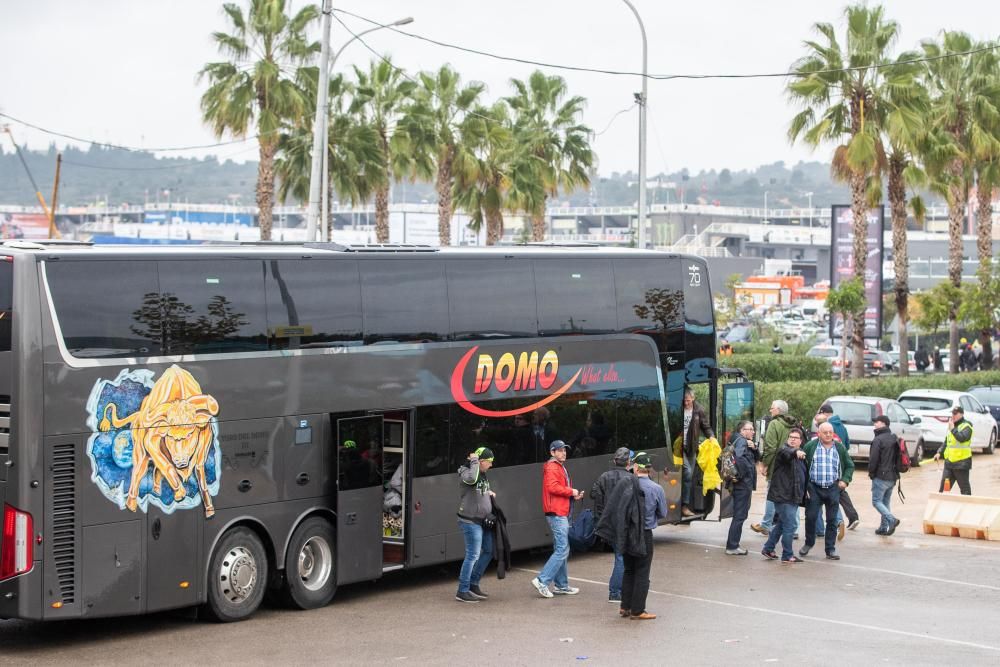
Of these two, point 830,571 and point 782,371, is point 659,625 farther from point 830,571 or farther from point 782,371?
point 782,371

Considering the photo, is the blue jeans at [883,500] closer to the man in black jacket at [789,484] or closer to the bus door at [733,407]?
the bus door at [733,407]

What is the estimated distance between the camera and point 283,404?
13.1 metres

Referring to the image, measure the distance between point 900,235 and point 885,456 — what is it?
24710 millimetres

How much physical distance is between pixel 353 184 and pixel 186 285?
26.5 metres

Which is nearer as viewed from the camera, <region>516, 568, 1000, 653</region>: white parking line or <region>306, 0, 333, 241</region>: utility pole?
<region>516, 568, 1000, 653</region>: white parking line

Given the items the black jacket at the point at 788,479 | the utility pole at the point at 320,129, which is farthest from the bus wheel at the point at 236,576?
the utility pole at the point at 320,129

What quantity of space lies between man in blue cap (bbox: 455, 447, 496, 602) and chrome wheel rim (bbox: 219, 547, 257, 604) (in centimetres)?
211

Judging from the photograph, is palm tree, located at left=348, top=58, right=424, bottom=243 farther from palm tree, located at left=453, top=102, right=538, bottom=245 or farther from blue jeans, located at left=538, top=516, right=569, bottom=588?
blue jeans, located at left=538, top=516, right=569, bottom=588

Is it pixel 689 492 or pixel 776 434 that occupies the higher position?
pixel 776 434

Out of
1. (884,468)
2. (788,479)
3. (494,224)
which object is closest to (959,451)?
(884,468)

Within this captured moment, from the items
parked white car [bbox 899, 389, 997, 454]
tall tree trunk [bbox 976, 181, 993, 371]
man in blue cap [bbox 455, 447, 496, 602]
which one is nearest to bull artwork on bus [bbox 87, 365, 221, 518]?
man in blue cap [bbox 455, 447, 496, 602]

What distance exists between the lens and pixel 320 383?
1350 cm

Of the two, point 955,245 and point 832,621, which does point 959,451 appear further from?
point 955,245

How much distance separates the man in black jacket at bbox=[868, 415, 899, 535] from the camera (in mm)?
19328
